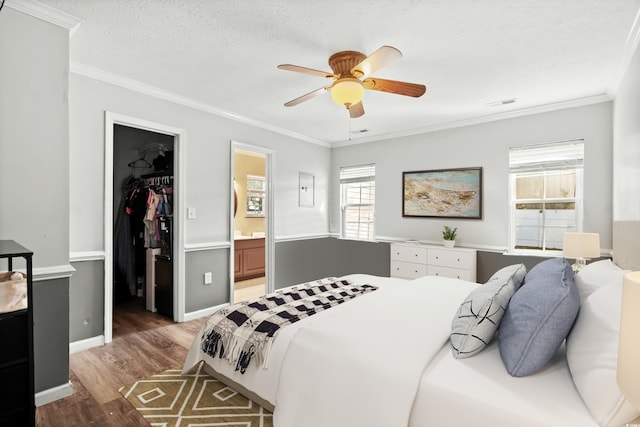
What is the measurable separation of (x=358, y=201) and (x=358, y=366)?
4.08m

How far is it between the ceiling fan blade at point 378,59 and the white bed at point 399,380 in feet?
5.23

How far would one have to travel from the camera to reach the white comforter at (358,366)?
1359mm

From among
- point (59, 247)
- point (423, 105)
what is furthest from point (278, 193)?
point (59, 247)

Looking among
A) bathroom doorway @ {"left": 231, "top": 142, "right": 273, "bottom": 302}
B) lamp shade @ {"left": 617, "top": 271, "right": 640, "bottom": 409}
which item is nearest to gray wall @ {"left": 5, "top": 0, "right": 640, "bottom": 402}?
bathroom doorway @ {"left": 231, "top": 142, "right": 273, "bottom": 302}

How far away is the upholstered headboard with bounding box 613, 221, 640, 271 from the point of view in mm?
1923

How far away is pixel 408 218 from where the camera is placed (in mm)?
4781

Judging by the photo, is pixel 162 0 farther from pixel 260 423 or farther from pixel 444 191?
pixel 444 191

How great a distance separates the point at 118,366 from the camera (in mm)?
2559

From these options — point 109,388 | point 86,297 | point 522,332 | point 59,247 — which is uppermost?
point 59,247

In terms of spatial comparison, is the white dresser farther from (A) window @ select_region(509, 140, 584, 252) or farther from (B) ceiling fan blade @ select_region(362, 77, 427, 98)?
(B) ceiling fan blade @ select_region(362, 77, 427, 98)

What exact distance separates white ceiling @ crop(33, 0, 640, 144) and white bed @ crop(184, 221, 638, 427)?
161 cm

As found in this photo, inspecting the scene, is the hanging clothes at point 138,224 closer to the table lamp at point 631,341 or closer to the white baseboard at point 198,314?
the white baseboard at point 198,314

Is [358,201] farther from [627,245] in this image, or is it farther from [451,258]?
[627,245]

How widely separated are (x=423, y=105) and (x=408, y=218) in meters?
1.70
